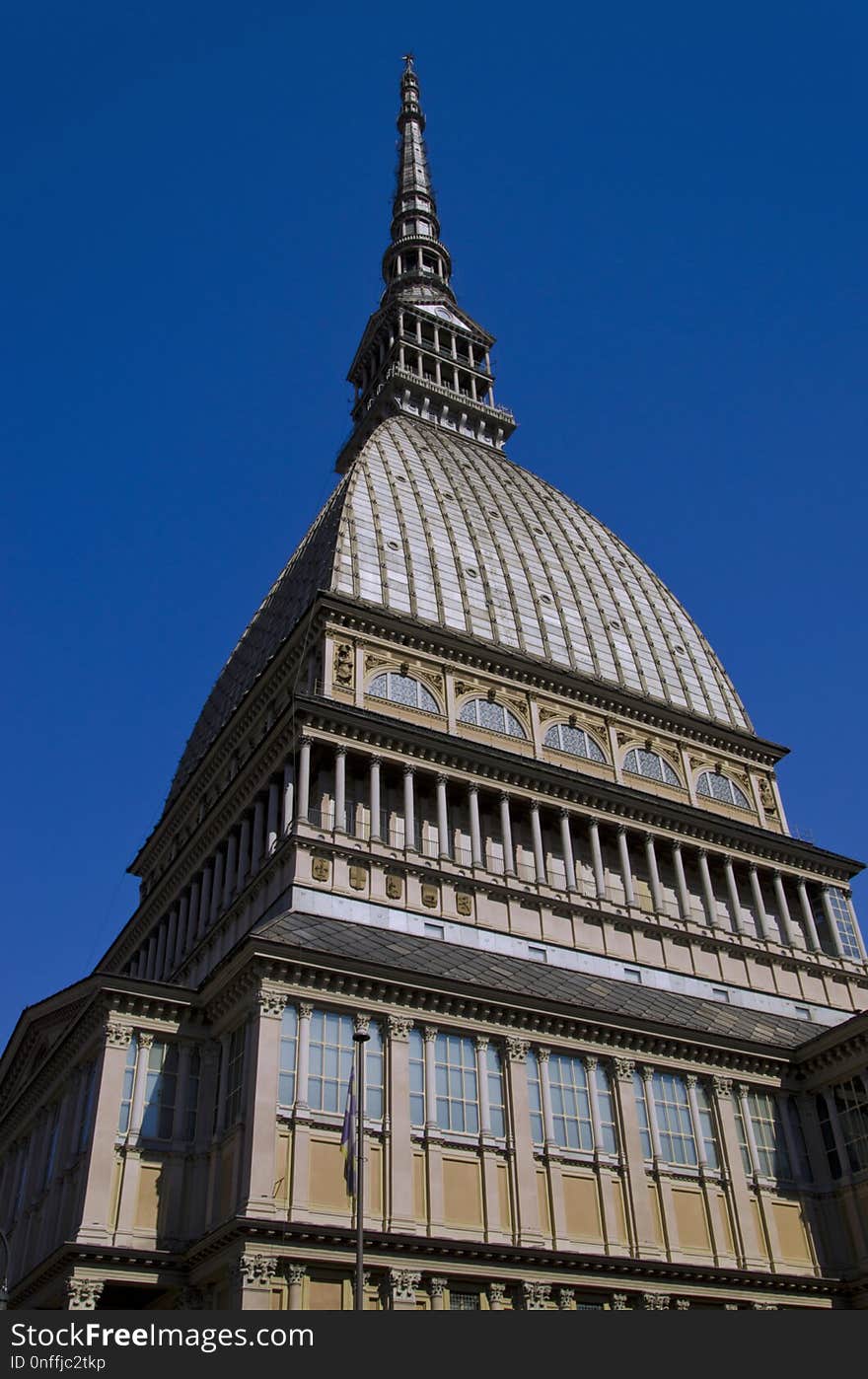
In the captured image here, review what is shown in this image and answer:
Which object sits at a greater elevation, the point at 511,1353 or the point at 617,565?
the point at 617,565

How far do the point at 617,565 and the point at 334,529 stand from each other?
2191cm

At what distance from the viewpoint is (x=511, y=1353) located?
84.0 ft

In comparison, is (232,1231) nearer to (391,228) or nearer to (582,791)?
(582,791)

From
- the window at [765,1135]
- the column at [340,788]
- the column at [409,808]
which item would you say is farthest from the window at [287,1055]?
the window at [765,1135]

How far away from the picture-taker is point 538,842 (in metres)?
53.2

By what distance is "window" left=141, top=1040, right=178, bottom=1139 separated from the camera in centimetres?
3738

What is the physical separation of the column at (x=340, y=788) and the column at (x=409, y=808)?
2.68 m

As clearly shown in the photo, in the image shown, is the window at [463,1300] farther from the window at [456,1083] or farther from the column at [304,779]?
the column at [304,779]

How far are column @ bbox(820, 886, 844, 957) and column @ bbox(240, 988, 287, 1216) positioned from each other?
32.9 m

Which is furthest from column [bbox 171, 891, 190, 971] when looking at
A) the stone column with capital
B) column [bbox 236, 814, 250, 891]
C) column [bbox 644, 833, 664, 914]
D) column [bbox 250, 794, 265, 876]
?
column [bbox 644, 833, 664, 914]

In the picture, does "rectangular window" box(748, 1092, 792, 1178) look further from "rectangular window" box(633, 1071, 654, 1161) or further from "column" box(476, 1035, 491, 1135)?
"column" box(476, 1035, 491, 1135)

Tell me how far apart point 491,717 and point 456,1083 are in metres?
23.2

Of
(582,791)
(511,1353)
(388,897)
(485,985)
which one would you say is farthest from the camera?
(582,791)

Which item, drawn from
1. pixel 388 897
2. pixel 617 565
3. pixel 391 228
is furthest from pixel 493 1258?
pixel 391 228
